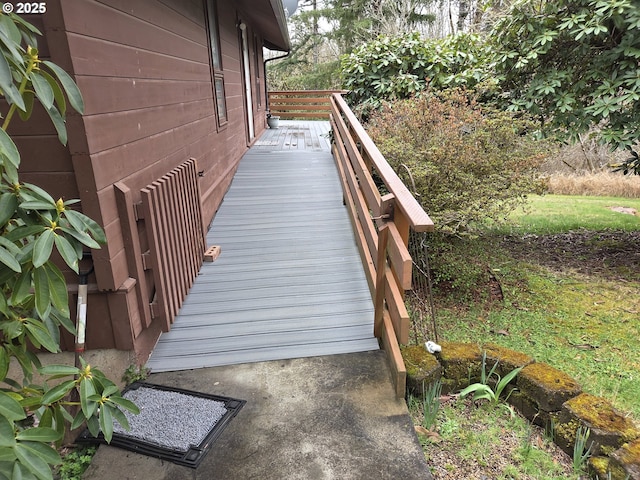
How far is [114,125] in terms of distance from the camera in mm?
2385

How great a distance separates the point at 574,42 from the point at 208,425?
533cm

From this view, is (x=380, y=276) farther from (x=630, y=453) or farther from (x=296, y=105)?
(x=296, y=105)

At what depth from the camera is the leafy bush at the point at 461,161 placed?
372 centimetres

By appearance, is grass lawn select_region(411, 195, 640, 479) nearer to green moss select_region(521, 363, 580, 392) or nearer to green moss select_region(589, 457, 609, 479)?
green moss select_region(589, 457, 609, 479)

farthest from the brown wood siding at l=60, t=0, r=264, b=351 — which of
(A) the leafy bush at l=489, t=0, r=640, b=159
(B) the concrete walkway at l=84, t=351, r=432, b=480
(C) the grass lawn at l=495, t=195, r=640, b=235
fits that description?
(C) the grass lawn at l=495, t=195, r=640, b=235

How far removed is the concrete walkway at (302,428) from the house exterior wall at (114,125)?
0.55 metres

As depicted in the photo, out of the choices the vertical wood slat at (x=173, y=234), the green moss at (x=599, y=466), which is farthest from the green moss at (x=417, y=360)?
the vertical wood slat at (x=173, y=234)

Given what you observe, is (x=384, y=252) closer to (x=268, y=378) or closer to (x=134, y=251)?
(x=268, y=378)

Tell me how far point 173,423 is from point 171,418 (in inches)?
1.8

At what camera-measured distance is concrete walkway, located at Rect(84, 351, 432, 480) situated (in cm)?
192

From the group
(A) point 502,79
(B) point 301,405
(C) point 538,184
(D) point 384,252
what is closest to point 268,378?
(B) point 301,405

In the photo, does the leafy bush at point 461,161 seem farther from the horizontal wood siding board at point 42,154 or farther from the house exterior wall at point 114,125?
the horizontal wood siding board at point 42,154

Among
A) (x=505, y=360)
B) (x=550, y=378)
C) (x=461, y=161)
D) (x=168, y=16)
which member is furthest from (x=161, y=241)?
(x=461, y=161)

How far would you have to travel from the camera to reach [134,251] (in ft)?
8.29
